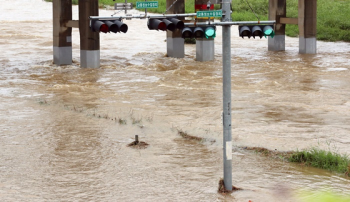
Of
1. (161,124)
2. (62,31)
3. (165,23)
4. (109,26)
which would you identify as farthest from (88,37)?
(165,23)

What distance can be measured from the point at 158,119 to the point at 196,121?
3.36 feet

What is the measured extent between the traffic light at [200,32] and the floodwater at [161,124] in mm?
2554

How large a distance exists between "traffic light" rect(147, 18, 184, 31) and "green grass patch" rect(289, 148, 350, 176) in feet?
11.6

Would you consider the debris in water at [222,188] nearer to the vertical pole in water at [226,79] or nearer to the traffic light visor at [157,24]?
the vertical pole in water at [226,79]

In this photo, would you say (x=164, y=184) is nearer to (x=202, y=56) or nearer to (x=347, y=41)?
(x=202, y=56)

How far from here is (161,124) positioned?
1598 centimetres

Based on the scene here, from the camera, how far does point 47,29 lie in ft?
139

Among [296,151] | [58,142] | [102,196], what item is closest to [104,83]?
[58,142]

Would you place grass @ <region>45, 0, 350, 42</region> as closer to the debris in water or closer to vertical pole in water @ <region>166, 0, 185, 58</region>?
vertical pole in water @ <region>166, 0, 185, 58</region>

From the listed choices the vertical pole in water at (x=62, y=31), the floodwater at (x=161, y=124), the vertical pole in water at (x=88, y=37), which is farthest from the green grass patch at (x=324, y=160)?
the vertical pole in water at (x=62, y=31)

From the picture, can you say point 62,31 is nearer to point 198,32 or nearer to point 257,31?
point 198,32

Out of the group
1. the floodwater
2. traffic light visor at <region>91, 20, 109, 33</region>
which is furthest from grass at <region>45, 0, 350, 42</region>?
traffic light visor at <region>91, 20, 109, 33</region>

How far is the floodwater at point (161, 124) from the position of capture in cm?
1083

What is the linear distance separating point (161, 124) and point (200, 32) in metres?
6.49
